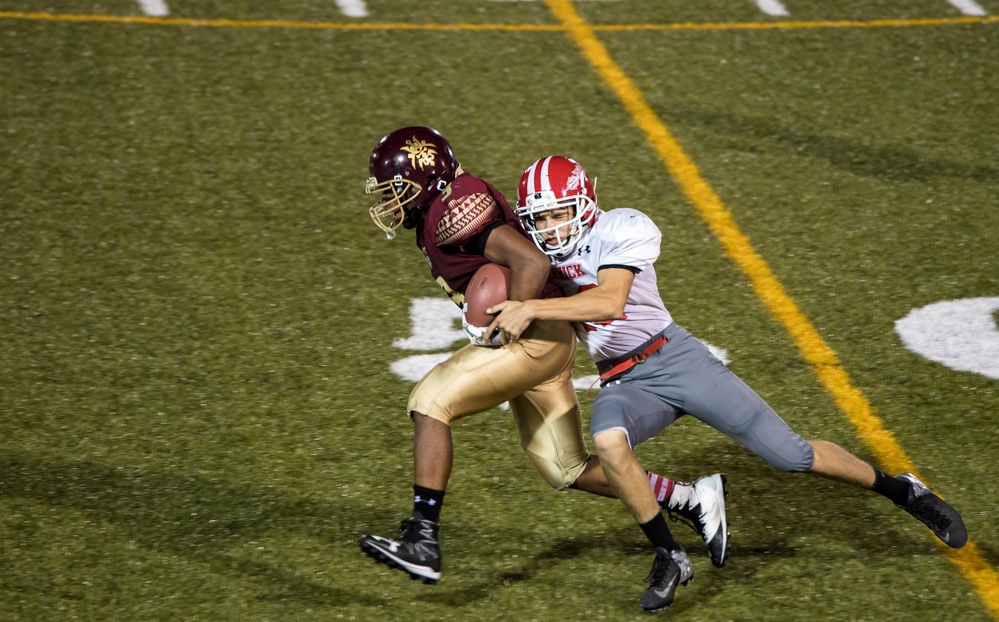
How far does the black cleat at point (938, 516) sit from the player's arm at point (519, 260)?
4.32 ft

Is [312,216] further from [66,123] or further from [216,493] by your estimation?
[216,493]

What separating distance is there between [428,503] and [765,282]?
2.65 m

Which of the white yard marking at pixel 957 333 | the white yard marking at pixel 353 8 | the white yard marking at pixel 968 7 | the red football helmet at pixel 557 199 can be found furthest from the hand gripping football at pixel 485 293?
the white yard marking at pixel 968 7

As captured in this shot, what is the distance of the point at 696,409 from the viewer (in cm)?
385

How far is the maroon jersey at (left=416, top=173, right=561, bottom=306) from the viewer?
12.6 ft

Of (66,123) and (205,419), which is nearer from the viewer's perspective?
(205,419)

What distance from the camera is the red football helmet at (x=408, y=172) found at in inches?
155

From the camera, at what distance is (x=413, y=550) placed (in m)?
3.69

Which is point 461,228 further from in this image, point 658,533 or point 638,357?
point 658,533

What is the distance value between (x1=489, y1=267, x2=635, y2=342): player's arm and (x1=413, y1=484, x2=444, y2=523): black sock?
515 millimetres

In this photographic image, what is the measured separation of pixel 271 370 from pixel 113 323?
2.78 ft

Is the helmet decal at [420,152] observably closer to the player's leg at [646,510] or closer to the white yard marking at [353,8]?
the player's leg at [646,510]

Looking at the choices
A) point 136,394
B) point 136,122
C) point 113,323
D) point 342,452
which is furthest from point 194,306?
point 136,122

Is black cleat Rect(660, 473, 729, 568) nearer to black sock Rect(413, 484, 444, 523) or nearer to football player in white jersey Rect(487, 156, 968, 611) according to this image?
football player in white jersey Rect(487, 156, 968, 611)
